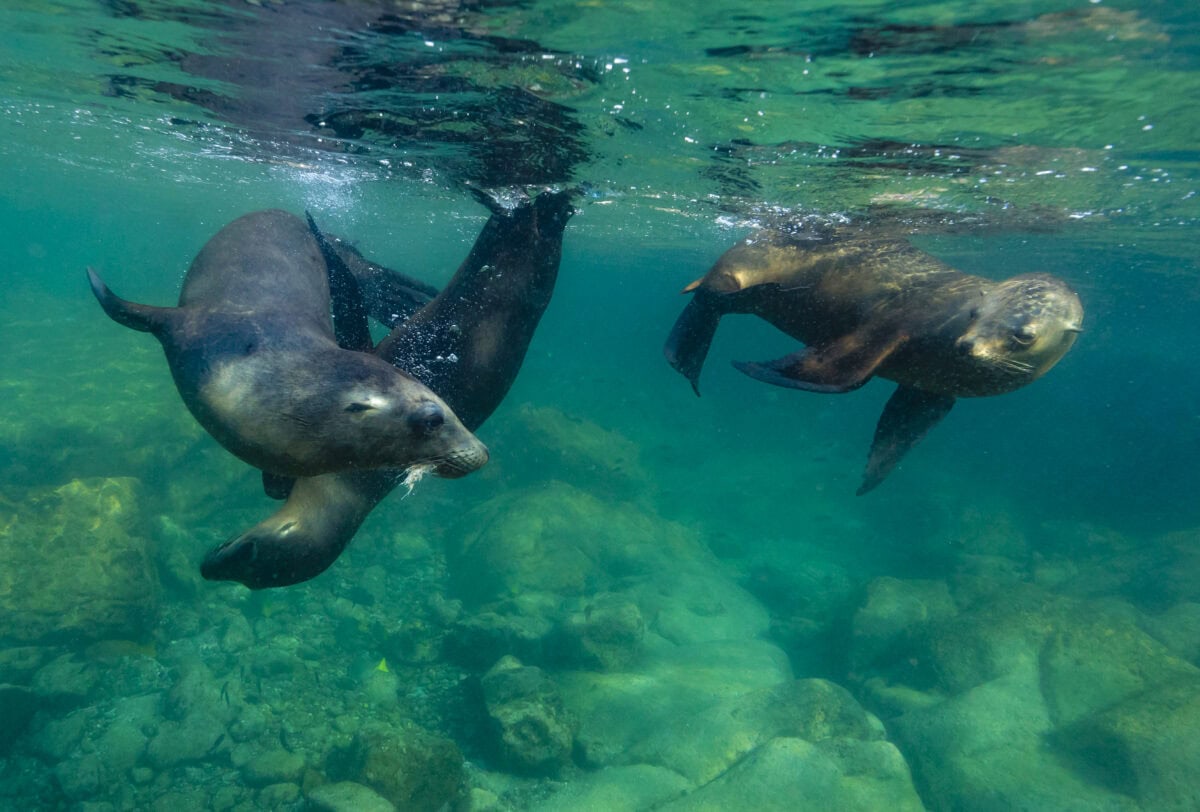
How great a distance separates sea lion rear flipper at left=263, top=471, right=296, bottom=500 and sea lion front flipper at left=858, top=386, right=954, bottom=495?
13.7 ft

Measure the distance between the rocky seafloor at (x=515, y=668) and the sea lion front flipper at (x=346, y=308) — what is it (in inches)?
193

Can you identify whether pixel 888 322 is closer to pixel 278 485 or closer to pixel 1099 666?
pixel 278 485

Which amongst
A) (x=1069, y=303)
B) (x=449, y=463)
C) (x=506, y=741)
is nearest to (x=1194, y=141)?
(x=1069, y=303)

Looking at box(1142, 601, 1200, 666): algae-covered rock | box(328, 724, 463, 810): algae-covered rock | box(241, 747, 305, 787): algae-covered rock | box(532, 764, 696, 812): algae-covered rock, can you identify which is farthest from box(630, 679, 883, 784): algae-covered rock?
box(1142, 601, 1200, 666): algae-covered rock

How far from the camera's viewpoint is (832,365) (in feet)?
14.0

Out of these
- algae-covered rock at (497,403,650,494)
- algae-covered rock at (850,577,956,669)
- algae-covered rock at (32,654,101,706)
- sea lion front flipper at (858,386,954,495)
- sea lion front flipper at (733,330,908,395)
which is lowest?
algae-covered rock at (497,403,650,494)

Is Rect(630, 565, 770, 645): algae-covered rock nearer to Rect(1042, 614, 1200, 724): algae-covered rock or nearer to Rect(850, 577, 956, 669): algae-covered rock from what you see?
Rect(850, 577, 956, 669): algae-covered rock

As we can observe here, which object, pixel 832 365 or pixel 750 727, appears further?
pixel 750 727

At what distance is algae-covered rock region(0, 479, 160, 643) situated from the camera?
30.2 feet

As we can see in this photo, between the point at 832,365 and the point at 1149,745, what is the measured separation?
26.4 feet

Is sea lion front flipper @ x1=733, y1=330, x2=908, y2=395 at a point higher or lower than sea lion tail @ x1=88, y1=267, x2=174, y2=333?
higher

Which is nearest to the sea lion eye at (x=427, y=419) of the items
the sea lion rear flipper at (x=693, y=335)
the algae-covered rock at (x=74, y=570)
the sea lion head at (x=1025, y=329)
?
the sea lion rear flipper at (x=693, y=335)

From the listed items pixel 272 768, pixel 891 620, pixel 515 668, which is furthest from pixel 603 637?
pixel 891 620

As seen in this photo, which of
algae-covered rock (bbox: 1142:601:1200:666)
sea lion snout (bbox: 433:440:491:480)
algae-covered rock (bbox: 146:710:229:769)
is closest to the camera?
sea lion snout (bbox: 433:440:491:480)
